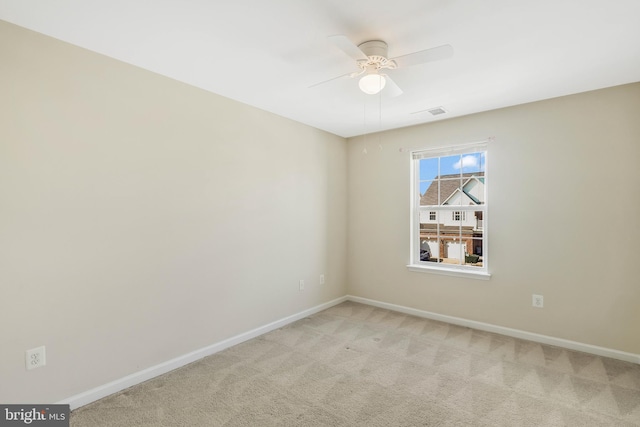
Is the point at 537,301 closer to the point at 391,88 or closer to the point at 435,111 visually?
the point at 435,111

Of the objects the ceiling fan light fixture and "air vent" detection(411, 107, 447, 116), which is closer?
the ceiling fan light fixture

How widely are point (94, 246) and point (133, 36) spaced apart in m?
Answer: 1.41

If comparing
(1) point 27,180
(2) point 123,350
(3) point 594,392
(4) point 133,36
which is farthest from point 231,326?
(3) point 594,392

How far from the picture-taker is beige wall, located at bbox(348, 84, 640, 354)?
2.67m

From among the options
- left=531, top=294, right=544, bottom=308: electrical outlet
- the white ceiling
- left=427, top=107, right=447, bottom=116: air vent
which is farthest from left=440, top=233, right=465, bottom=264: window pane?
the white ceiling

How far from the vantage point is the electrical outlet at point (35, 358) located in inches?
73.3

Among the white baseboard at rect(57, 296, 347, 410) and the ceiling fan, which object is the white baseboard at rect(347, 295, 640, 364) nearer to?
the white baseboard at rect(57, 296, 347, 410)

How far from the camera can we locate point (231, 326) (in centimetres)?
298

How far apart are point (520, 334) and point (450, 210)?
147 centimetres

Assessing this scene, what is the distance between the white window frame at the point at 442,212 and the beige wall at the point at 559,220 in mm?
72

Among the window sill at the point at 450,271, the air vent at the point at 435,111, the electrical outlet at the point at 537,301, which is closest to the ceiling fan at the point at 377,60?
the air vent at the point at 435,111

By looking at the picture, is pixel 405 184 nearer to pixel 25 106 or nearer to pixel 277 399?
pixel 277 399

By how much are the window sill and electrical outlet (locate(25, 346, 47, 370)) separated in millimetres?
3494

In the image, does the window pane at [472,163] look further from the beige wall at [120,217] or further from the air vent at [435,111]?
the beige wall at [120,217]
